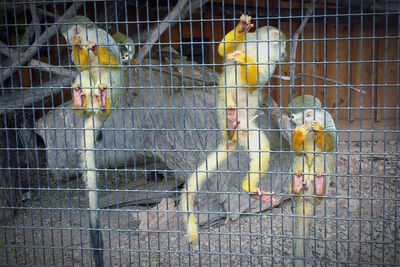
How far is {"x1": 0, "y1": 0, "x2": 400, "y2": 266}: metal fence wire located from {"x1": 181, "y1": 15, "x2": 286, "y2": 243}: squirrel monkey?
0.01 meters

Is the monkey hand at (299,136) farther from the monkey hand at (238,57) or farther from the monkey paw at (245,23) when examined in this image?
the monkey paw at (245,23)

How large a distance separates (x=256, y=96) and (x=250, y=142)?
1.21 feet

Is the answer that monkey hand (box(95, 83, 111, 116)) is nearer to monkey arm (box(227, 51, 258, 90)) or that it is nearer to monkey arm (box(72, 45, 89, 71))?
monkey arm (box(72, 45, 89, 71))

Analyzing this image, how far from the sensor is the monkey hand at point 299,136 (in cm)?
353

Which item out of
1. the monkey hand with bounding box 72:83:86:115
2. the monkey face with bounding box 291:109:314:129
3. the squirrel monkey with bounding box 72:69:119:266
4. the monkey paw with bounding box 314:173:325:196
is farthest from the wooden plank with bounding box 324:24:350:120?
the monkey hand with bounding box 72:83:86:115

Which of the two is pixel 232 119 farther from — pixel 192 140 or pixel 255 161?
pixel 192 140

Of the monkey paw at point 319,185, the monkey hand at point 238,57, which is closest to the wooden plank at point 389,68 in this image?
the monkey paw at point 319,185

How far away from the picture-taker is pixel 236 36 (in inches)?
134

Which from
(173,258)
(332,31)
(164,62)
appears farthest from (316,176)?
(332,31)

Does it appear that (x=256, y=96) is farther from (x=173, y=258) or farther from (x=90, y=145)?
(x=173, y=258)

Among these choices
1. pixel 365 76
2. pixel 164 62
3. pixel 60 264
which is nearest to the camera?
pixel 60 264

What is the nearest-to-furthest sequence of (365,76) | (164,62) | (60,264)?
(60,264), (164,62), (365,76)

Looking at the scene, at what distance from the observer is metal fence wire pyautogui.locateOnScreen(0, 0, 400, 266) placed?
3.33 metres

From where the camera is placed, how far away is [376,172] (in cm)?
616
